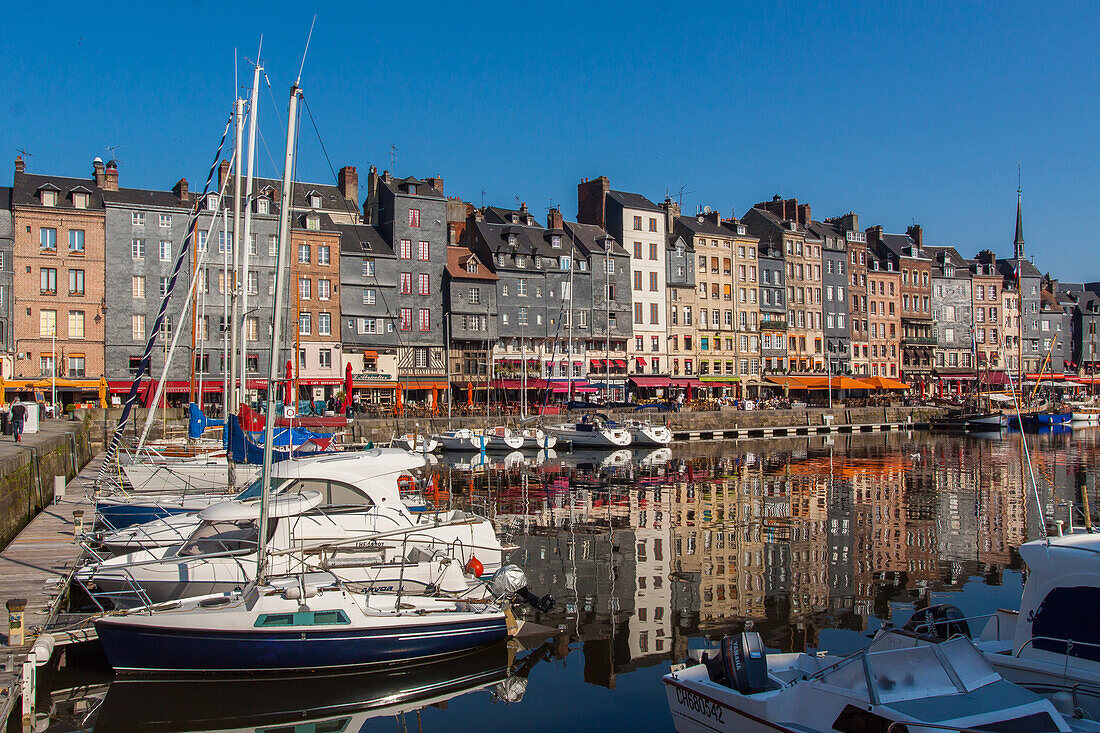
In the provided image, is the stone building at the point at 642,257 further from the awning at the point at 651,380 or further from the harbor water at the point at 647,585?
the harbor water at the point at 647,585

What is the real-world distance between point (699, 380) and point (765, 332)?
11.0 meters

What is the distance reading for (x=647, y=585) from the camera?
777 inches

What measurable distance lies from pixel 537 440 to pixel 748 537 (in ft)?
100

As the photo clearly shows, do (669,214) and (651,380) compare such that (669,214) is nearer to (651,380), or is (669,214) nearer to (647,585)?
(651,380)

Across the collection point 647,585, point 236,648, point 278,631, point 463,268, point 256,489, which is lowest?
point 647,585

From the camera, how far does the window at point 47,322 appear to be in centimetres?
5738

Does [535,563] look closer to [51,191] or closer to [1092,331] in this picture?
[51,191]

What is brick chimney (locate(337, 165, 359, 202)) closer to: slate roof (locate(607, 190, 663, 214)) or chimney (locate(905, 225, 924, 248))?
slate roof (locate(607, 190, 663, 214))

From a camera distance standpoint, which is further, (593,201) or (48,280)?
(593,201)

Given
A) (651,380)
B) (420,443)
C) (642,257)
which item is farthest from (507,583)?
(642,257)

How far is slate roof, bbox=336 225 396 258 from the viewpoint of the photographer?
6694 centimetres

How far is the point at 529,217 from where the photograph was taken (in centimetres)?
8012

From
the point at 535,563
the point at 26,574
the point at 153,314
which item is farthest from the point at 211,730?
the point at 153,314

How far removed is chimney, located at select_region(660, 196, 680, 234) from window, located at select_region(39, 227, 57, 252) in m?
49.0
